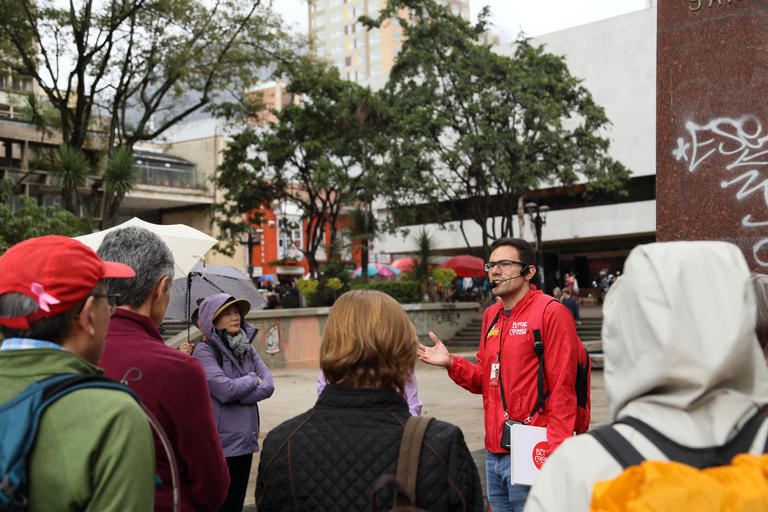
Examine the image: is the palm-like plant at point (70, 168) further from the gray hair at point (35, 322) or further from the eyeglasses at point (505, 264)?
the gray hair at point (35, 322)

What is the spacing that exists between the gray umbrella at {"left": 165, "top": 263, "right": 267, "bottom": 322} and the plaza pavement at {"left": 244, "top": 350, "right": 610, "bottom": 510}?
6.05ft

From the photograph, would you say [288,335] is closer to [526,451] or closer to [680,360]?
[526,451]

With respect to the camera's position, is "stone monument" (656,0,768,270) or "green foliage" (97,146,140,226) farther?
"green foliage" (97,146,140,226)

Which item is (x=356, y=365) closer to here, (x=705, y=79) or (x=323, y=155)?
(x=705, y=79)

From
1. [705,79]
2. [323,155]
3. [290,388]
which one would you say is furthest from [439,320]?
[705,79]

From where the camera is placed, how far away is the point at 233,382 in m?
4.09

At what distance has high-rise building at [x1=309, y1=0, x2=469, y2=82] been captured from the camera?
8875 cm

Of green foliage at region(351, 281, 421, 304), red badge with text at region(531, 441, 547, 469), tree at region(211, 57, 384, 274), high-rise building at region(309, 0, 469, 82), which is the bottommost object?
green foliage at region(351, 281, 421, 304)

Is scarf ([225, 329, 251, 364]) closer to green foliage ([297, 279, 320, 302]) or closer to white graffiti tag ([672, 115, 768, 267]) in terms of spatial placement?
white graffiti tag ([672, 115, 768, 267])

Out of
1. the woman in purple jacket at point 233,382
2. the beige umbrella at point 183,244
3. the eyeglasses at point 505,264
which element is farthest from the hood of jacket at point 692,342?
the beige umbrella at point 183,244

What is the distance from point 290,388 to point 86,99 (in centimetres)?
1138

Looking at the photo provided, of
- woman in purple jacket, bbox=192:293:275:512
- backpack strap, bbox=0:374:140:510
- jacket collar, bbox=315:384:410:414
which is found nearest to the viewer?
backpack strap, bbox=0:374:140:510

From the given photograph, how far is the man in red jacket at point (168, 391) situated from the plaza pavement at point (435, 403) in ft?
14.0

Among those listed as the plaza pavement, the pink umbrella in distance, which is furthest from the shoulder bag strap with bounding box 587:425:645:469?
the pink umbrella in distance
